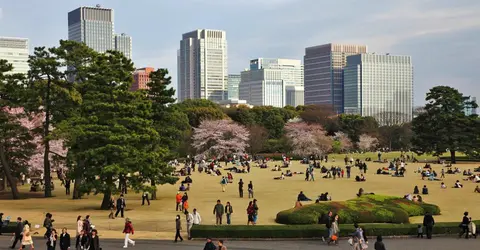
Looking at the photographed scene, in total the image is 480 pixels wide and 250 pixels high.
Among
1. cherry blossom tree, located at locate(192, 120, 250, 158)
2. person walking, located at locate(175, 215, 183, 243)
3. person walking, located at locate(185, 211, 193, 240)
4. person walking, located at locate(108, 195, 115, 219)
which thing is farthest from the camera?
cherry blossom tree, located at locate(192, 120, 250, 158)

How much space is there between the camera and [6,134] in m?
41.5

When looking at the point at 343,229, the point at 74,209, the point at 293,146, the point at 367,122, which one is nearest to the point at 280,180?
the point at 74,209

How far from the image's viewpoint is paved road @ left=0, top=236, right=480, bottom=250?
23305 millimetres

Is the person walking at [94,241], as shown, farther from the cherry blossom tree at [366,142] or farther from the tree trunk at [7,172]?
the cherry blossom tree at [366,142]

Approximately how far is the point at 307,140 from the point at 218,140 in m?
16.1

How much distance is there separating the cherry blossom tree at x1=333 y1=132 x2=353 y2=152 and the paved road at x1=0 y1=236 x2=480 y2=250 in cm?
8020

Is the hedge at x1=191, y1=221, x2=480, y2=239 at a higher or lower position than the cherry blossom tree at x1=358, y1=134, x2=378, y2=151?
lower

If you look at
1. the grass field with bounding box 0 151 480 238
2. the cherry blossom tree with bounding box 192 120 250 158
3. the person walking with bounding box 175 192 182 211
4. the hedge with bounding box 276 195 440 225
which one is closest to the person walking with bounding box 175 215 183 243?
the grass field with bounding box 0 151 480 238

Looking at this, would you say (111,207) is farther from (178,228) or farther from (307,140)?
(307,140)

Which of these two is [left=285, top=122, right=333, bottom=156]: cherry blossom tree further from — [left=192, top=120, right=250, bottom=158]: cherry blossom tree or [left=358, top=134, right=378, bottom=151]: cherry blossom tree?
[left=358, top=134, right=378, bottom=151]: cherry blossom tree

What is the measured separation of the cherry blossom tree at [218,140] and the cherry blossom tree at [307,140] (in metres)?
9.97

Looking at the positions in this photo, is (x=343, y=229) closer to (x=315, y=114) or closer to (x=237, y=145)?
(x=237, y=145)

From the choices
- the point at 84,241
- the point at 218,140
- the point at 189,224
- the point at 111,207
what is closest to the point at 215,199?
the point at 111,207

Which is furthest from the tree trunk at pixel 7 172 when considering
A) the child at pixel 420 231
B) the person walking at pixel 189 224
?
the child at pixel 420 231
